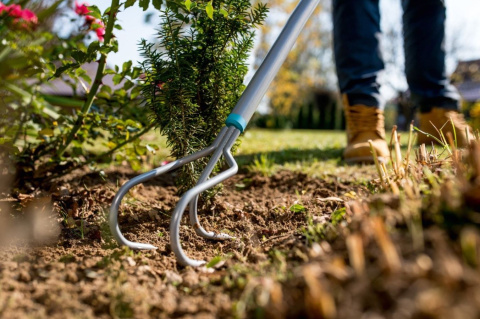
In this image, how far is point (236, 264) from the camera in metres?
1.22

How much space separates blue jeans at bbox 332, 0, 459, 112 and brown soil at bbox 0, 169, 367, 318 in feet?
3.23

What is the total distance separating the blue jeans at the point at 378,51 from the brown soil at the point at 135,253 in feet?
3.23

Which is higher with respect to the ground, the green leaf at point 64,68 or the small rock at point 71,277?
the green leaf at point 64,68

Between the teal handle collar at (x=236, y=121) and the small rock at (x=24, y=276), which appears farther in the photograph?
the teal handle collar at (x=236, y=121)

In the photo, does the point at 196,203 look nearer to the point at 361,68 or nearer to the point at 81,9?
the point at 81,9

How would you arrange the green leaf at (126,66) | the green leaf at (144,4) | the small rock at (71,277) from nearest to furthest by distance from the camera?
the small rock at (71,277) < the green leaf at (144,4) < the green leaf at (126,66)

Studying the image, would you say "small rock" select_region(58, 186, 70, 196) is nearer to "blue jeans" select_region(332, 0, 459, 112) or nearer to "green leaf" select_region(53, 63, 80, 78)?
"green leaf" select_region(53, 63, 80, 78)

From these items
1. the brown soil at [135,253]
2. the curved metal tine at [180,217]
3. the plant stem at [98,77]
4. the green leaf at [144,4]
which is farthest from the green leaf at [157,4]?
the brown soil at [135,253]

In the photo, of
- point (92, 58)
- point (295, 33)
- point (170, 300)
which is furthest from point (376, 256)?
point (92, 58)

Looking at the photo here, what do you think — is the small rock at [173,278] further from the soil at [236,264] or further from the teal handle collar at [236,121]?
the teal handle collar at [236,121]

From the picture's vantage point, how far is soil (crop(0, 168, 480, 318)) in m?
0.77

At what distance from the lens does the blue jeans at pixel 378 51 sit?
2836mm

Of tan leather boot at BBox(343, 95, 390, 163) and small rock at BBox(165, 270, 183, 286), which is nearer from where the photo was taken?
small rock at BBox(165, 270, 183, 286)

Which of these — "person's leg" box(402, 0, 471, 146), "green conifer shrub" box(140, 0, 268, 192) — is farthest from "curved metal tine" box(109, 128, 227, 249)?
"person's leg" box(402, 0, 471, 146)
